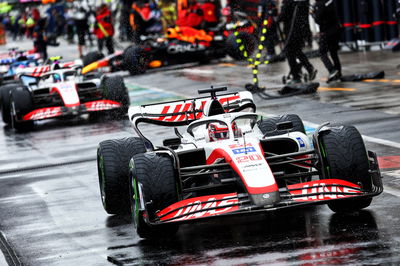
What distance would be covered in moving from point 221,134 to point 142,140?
1086 millimetres

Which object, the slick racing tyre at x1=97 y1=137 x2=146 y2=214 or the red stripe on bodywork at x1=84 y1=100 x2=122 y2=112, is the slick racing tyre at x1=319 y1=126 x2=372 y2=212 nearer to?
the slick racing tyre at x1=97 y1=137 x2=146 y2=214

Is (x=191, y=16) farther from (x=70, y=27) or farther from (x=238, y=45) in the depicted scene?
(x=70, y=27)

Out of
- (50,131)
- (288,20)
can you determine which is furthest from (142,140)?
(288,20)

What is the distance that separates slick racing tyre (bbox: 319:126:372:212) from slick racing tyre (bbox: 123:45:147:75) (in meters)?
23.1

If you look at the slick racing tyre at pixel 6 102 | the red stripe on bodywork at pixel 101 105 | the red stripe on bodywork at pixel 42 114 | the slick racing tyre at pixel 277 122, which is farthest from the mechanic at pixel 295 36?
the slick racing tyre at pixel 277 122

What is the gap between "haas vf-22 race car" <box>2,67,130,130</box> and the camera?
21.0 metres

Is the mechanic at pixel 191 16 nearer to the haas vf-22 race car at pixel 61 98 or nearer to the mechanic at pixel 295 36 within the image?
the mechanic at pixel 295 36

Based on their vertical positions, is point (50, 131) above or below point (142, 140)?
below

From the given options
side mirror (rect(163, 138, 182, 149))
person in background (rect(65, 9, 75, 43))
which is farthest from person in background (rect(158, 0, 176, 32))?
side mirror (rect(163, 138, 182, 149))

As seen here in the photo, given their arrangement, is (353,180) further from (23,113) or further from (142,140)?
(23,113)

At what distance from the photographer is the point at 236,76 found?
27.4 metres

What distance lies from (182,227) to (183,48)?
2240 centimetres

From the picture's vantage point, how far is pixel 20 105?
21.0 m

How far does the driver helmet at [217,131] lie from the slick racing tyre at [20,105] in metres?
11.0
